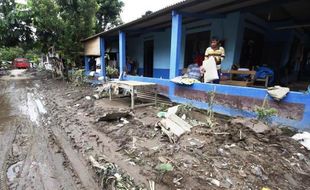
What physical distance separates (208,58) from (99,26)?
12.7 m

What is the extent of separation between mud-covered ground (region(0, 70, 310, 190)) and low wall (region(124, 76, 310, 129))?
1.47ft

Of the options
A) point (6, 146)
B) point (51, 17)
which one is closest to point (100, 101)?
point (6, 146)

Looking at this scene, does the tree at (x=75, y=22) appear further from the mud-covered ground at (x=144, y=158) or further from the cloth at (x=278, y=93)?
the cloth at (x=278, y=93)

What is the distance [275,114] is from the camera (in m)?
3.76

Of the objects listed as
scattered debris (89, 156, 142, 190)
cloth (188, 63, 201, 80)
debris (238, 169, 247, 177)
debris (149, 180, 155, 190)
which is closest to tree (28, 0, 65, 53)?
cloth (188, 63, 201, 80)

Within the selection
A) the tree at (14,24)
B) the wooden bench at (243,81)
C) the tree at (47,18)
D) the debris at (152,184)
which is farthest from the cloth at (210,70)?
the tree at (14,24)

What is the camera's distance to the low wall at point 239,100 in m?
3.54

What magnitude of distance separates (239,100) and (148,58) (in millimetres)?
8015

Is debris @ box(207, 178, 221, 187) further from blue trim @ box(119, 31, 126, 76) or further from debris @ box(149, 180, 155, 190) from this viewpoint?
blue trim @ box(119, 31, 126, 76)

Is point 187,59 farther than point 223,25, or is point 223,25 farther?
point 187,59

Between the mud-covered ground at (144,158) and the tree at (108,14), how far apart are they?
1306 cm

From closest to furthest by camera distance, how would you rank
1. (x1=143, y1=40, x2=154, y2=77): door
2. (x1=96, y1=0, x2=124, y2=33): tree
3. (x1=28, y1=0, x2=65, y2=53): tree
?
(x1=28, y1=0, x2=65, y2=53): tree → (x1=143, y1=40, x2=154, y2=77): door → (x1=96, y1=0, x2=124, y2=33): tree

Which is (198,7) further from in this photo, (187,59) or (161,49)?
(161,49)

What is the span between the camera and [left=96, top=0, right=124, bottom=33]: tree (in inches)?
593
